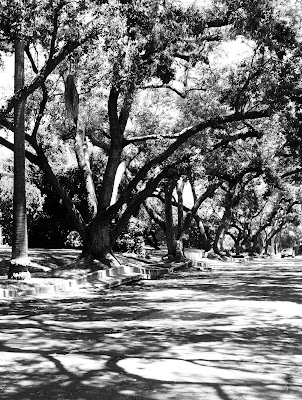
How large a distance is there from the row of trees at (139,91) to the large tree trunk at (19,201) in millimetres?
61

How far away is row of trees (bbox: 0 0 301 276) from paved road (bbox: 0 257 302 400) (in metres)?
6.27

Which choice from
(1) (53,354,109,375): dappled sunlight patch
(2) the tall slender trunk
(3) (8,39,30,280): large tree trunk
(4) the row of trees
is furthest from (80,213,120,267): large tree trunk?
(1) (53,354,109,375): dappled sunlight patch

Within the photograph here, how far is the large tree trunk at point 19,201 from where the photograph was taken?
15.6 metres

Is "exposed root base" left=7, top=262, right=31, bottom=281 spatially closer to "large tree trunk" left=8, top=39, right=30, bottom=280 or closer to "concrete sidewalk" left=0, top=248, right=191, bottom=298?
"large tree trunk" left=8, top=39, right=30, bottom=280

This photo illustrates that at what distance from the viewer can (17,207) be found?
→ 1574cm

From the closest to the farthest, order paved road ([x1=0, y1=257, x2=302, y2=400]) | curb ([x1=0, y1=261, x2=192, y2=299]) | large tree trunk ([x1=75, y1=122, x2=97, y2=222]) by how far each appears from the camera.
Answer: paved road ([x1=0, y1=257, x2=302, y2=400])
curb ([x1=0, y1=261, x2=192, y2=299])
large tree trunk ([x1=75, y1=122, x2=97, y2=222])

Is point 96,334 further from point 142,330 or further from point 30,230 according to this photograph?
point 30,230

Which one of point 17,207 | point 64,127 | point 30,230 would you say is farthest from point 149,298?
point 30,230

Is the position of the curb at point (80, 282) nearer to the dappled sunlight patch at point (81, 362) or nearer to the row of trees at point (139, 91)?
the row of trees at point (139, 91)

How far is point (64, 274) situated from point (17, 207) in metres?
3.67

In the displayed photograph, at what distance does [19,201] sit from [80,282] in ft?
11.0

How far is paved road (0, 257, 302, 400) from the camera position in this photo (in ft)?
16.5

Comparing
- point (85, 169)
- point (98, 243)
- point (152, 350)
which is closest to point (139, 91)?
point (85, 169)

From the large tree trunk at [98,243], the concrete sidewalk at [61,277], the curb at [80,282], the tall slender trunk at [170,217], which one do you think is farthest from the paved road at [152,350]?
the tall slender trunk at [170,217]
